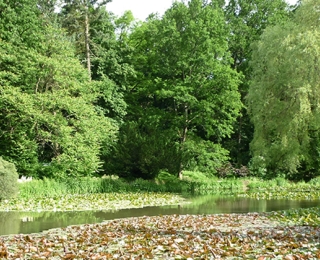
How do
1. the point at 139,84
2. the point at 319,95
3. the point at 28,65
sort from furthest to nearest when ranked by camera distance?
the point at 139,84, the point at 28,65, the point at 319,95

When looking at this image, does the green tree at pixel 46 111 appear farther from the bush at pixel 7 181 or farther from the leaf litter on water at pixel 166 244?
the leaf litter on water at pixel 166 244

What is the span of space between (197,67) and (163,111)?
4.60 meters

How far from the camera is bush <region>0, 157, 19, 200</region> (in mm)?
15864

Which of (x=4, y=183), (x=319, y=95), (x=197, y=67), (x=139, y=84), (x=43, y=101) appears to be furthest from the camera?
(x=139, y=84)

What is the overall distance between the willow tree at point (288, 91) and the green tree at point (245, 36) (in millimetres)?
13999

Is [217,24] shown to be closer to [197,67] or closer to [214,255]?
[197,67]

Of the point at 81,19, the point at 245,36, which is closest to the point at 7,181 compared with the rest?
the point at 81,19

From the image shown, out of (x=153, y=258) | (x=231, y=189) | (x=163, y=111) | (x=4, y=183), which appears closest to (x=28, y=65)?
(x=4, y=183)

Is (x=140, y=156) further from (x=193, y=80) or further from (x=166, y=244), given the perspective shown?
(x=166, y=244)

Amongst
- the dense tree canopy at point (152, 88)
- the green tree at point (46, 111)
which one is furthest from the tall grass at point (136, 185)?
the green tree at point (46, 111)

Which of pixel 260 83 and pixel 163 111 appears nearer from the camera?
pixel 260 83

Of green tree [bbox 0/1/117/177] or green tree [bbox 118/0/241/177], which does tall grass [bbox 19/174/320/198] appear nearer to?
green tree [bbox 0/1/117/177]

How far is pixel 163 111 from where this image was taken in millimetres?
33562

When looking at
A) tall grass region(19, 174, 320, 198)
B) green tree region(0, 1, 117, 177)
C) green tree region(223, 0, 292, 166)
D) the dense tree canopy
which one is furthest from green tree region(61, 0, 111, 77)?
green tree region(223, 0, 292, 166)
